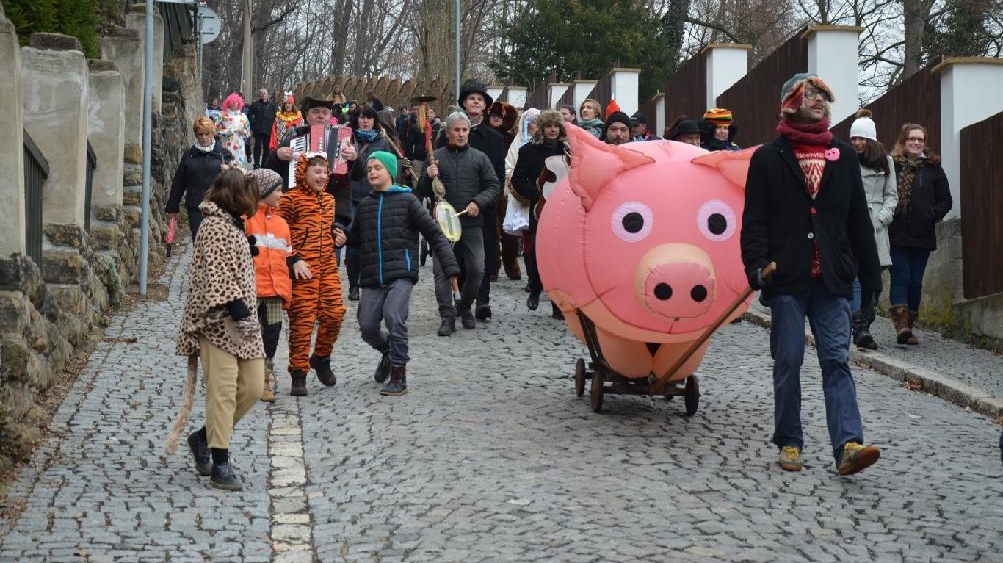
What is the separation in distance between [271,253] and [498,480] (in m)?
3.35

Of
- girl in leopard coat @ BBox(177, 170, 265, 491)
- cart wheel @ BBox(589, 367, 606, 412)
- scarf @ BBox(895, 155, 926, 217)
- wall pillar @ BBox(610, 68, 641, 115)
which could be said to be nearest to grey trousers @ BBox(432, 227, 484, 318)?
scarf @ BBox(895, 155, 926, 217)

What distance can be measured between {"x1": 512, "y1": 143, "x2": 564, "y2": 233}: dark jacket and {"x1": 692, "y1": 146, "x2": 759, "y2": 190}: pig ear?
228 inches

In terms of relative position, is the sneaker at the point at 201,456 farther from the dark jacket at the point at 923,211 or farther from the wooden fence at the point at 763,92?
the wooden fence at the point at 763,92

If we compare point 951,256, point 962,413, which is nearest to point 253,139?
point 951,256

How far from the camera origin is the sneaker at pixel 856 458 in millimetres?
8734

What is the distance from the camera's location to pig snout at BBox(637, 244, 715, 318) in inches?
372

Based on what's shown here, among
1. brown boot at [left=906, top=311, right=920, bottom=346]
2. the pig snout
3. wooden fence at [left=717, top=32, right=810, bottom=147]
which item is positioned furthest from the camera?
wooden fence at [left=717, top=32, right=810, bottom=147]

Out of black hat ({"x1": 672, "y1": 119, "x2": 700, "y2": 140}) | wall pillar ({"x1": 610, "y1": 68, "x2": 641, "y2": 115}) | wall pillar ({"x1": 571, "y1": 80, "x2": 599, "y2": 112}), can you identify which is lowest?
black hat ({"x1": 672, "y1": 119, "x2": 700, "y2": 140})

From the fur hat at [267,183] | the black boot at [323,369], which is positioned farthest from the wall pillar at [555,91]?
the fur hat at [267,183]

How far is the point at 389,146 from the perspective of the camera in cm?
1748

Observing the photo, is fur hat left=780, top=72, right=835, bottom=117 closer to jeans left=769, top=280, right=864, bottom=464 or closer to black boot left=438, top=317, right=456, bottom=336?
jeans left=769, top=280, right=864, bottom=464

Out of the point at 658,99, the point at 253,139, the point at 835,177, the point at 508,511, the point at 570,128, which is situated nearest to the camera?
the point at 508,511

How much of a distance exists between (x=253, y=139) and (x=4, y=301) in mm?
27326

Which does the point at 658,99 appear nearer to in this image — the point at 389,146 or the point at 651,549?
the point at 389,146
